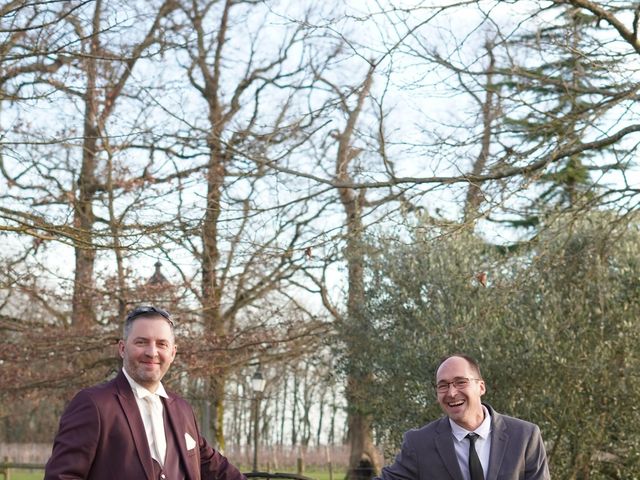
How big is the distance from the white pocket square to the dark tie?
1.30 meters

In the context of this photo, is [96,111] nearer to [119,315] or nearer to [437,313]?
[119,315]

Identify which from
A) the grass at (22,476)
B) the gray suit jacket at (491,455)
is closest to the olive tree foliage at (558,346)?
the gray suit jacket at (491,455)

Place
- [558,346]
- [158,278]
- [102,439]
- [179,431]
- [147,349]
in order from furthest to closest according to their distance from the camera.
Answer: [158,278], [558,346], [179,431], [147,349], [102,439]

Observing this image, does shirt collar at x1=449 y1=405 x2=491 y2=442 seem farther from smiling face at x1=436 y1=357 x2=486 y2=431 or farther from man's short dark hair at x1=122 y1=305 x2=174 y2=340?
man's short dark hair at x1=122 y1=305 x2=174 y2=340

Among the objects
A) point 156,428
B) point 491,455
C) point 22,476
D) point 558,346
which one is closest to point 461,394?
point 491,455

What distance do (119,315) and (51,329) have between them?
1227mm

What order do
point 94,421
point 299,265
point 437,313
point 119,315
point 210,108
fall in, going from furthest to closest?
1. point 210,108
2. point 299,265
3. point 119,315
4. point 437,313
5. point 94,421

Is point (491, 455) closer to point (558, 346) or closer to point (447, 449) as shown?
point (447, 449)

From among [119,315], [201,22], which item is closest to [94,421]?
[119,315]

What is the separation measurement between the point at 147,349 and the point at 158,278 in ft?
43.4

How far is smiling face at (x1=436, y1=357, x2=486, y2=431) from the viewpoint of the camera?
15.1 feet

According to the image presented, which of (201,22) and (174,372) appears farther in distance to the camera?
(201,22)

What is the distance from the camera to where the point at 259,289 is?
20.3 m

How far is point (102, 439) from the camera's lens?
412 cm
